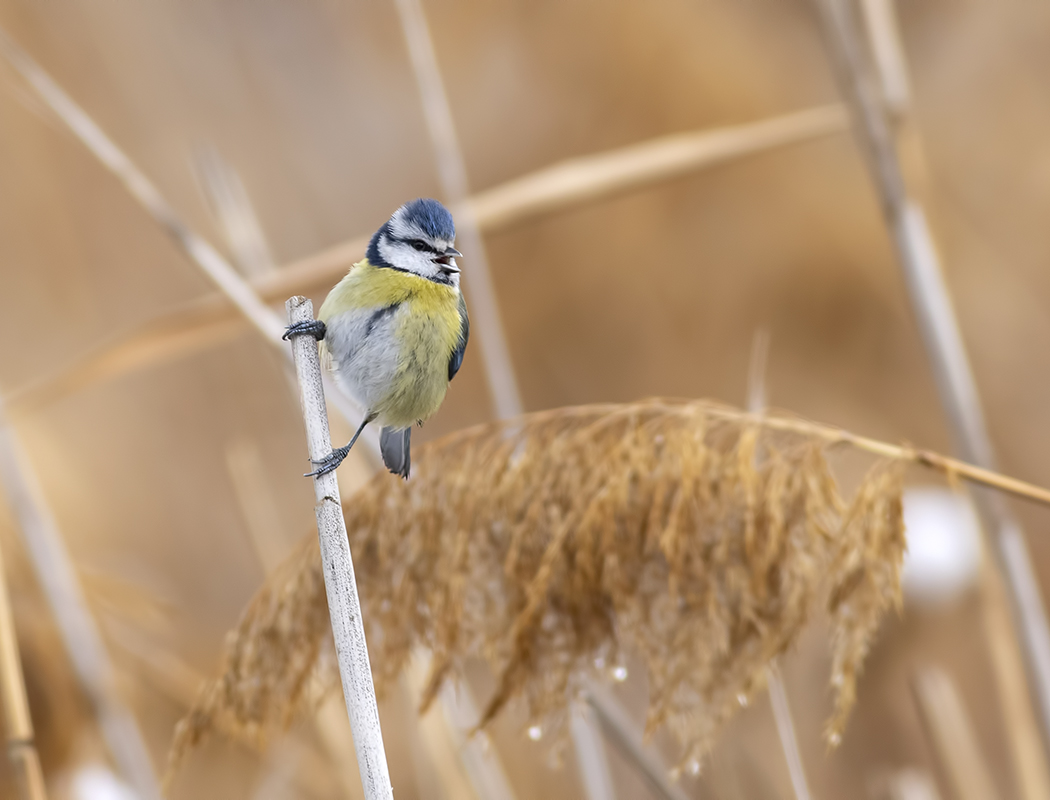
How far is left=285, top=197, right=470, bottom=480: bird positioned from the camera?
1.02 metres

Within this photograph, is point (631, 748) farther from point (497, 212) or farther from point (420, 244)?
point (497, 212)

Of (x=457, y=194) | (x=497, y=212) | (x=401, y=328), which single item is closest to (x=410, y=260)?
(x=401, y=328)

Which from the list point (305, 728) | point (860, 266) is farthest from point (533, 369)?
point (305, 728)

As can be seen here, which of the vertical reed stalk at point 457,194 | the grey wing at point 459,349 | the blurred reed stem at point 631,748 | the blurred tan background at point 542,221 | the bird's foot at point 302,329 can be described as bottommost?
the blurred reed stem at point 631,748

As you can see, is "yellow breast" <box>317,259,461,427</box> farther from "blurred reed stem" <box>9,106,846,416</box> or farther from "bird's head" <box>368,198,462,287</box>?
"blurred reed stem" <box>9,106,846,416</box>

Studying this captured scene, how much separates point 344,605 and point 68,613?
0.78m

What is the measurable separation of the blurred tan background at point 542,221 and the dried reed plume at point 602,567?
4.61 ft

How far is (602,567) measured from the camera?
0.96 m

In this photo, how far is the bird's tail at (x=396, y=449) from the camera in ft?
3.30

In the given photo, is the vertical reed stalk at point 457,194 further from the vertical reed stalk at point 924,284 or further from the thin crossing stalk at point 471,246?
the vertical reed stalk at point 924,284

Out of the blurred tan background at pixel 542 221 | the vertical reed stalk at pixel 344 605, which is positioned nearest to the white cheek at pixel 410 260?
the vertical reed stalk at pixel 344 605

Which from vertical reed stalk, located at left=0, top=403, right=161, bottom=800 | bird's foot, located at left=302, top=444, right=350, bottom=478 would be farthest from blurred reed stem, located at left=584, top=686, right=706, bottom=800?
vertical reed stalk, located at left=0, top=403, right=161, bottom=800

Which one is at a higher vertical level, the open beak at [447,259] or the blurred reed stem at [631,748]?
the open beak at [447,259]

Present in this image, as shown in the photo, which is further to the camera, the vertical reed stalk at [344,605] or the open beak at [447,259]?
the open beak at [447,259]
